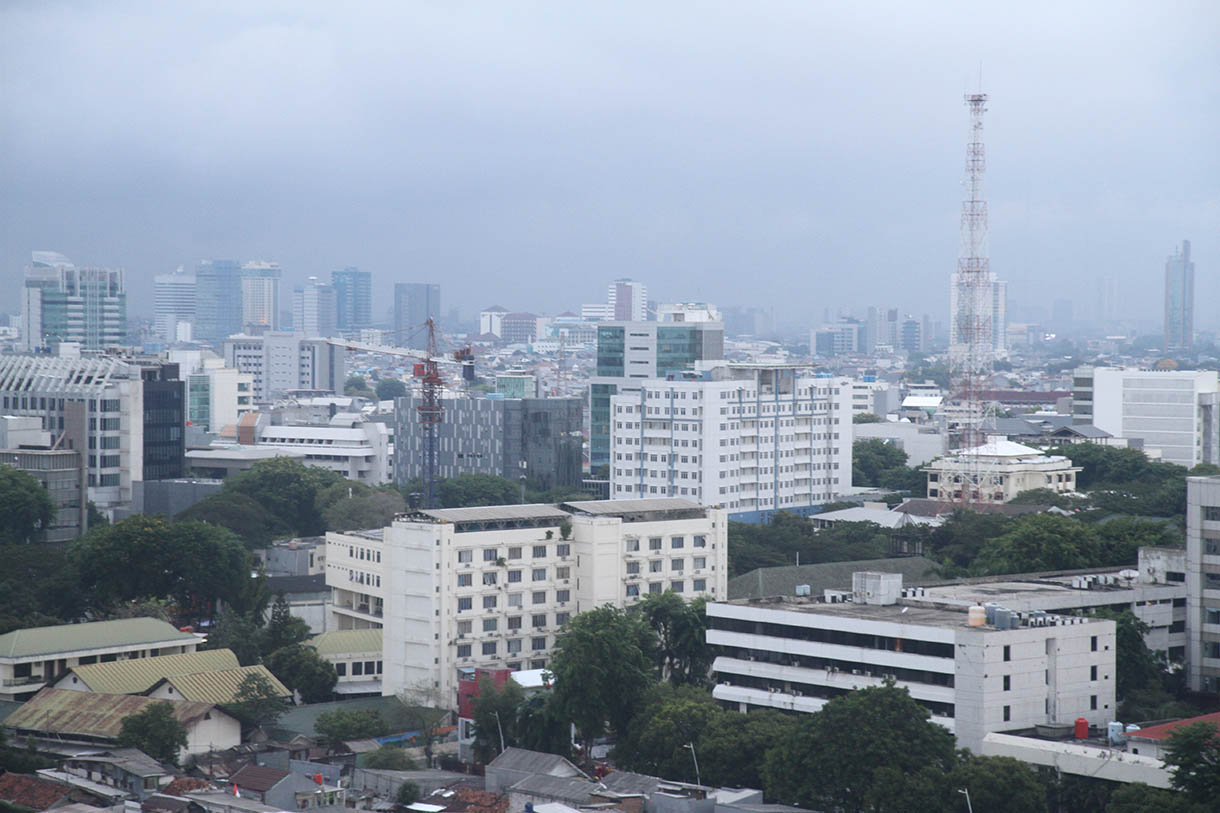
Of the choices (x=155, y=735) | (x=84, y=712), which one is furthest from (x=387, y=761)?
(x=84, y=712)

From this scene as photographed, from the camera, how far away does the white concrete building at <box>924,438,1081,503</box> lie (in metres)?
67.1

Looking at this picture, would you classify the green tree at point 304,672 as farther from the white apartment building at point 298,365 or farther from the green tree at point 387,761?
the white apartment building at point 298,365

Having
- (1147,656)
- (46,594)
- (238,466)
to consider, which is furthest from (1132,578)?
(238,466)

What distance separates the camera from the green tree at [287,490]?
63312 millimetres

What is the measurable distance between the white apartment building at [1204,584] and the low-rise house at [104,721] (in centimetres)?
1829

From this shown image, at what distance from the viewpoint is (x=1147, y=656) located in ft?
110

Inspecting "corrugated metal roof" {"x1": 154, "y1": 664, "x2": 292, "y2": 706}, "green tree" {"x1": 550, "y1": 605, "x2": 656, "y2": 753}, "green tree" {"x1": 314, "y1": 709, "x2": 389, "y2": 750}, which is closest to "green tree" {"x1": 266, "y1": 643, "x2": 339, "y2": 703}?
"corrugated metal roof" {"x1": 154, "y1": 664, "x2": 292, "y2": 706}

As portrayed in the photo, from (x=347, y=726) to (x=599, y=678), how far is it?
193 inches

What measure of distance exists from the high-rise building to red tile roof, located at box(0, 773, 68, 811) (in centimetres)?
5072

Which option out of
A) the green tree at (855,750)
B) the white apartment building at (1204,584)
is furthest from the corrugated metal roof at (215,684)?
the white apartment building at (1204,584)

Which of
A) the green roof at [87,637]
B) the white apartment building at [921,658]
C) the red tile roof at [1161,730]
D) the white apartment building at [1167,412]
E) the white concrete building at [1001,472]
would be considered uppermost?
the white apartment building at [1167,412]

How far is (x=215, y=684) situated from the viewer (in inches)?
1357

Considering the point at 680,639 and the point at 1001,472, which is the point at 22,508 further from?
the point at 1001,472

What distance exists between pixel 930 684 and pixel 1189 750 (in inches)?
208
